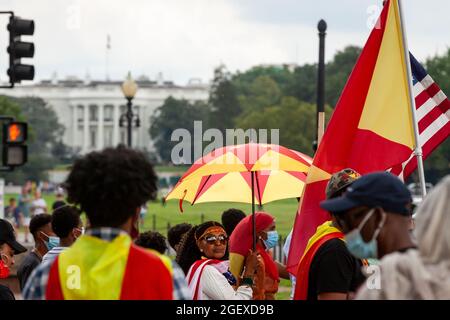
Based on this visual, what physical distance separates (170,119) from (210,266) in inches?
6459

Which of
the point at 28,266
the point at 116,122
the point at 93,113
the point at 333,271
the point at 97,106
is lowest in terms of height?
the point at 116,122

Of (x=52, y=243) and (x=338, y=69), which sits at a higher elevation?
(x=338, y=69)

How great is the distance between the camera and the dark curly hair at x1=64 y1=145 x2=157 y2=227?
16.5ft

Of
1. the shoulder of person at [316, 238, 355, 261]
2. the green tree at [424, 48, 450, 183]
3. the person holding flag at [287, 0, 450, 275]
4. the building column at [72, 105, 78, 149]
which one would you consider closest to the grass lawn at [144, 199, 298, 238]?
the green tree at [424, 48, 450, 183]

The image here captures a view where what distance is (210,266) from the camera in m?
7.83

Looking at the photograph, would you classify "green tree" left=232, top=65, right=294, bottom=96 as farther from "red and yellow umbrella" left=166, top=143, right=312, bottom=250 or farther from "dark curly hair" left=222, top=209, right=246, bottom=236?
"red and yellow umbrella" left=166, top=143, right=312, bottom=250

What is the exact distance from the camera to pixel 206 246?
834 centimetres

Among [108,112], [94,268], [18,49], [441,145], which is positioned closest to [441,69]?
[441,145]

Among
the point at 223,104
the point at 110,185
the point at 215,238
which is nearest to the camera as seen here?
the point at 110,185

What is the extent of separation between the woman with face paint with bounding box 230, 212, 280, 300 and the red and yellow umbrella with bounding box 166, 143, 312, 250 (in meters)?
0.89

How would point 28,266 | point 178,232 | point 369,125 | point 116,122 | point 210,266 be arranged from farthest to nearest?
1. point 116,122
2. point 178,232
3. point 28,266
4. point 369,125
5. point 210,266

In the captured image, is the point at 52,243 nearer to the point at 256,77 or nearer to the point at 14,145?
the point at 14,145

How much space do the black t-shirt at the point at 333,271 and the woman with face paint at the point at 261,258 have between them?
4.05ft

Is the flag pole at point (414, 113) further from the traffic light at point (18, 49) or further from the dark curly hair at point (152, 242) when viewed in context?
the traffic light at point (18, 49)
